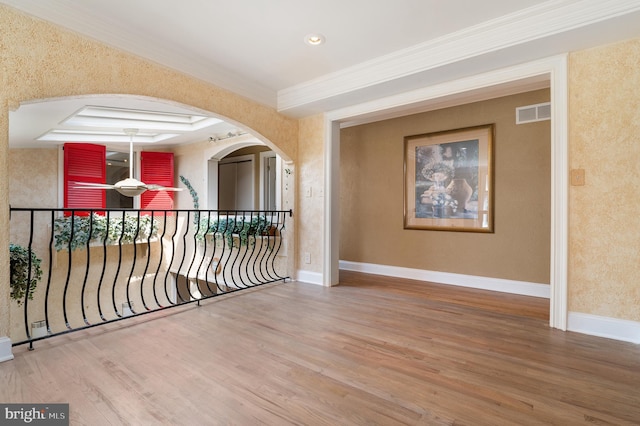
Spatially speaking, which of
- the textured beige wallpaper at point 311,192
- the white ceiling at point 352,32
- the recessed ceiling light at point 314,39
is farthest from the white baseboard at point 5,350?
the recessed ceiling light at point 314,39

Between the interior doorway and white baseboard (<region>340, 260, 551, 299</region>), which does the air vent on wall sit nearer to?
white baseboard (<region>340, 260, 551, 299</region>)

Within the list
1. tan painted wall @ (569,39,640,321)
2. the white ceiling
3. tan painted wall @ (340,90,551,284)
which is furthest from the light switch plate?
tan painted wall @ (340,90,551,284)

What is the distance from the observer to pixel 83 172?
5.10 meters

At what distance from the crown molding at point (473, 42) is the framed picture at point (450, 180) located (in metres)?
1.62

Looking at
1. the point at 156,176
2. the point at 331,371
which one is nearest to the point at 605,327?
the point at 331,371

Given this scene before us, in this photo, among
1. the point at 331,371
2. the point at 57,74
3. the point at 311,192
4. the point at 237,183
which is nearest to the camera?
the point at 331,371

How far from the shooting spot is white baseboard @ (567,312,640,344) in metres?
2.23

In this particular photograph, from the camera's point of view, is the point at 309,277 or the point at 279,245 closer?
the point at 309,277

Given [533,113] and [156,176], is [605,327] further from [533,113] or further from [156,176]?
[156,176]

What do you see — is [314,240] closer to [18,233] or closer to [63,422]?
[63,422]

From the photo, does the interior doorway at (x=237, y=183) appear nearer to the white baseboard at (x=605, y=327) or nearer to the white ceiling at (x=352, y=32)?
the white ceiling at (x=352, y=32)

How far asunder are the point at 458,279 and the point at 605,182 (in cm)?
210

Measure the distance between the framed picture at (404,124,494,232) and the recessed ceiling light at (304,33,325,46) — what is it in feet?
7.57

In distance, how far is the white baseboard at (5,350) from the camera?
1.86 meters
